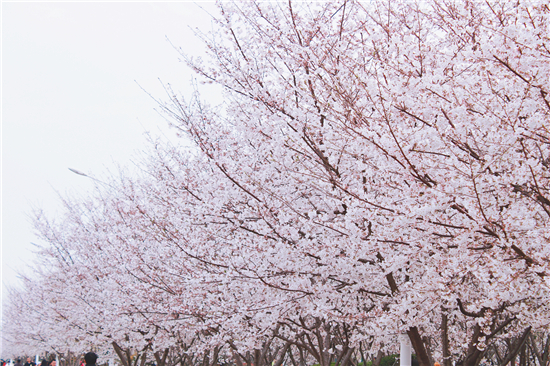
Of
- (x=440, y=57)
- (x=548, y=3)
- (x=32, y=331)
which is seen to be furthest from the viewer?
(x=32, y=331)

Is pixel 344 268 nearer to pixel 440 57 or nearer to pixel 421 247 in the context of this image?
pixel 421 247

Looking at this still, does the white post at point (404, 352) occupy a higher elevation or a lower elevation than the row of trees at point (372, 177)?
lower

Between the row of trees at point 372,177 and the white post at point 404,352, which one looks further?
the white post at point 404,352

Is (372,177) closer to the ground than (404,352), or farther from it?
farther from it

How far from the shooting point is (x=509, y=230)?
3283 mm

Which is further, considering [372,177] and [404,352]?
[404,352]

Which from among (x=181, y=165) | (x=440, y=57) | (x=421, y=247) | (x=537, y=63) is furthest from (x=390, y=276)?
(x=181, y=165)

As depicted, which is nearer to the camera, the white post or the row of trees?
the row of trees

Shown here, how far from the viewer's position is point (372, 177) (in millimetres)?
5355

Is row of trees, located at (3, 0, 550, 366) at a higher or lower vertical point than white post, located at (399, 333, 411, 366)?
higher

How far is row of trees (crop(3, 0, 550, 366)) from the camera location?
3.49 m

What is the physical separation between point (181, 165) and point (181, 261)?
201cm

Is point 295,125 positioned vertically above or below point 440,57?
below

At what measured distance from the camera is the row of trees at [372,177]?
349 cm
